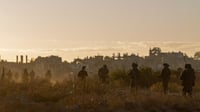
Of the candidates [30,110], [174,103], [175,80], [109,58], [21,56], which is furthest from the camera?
[109,58]

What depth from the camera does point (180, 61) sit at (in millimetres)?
163625

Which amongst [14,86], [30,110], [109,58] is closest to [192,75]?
[30,110]

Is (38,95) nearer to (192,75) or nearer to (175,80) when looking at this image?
(192,75)

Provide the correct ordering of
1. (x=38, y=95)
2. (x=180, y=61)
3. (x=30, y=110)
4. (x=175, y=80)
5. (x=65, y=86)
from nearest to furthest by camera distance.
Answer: (x=30, y=110)
(x=38, y=95)
(x=65, y=86)
(x=175, y=80)
(x=180, y=61)

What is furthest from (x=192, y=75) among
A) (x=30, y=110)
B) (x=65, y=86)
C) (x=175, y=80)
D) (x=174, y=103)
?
(x=175, y=80)

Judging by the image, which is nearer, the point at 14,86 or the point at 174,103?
the point at 174,103

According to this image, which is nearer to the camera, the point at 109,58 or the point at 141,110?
the point at 141,110

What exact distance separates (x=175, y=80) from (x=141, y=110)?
2780 cm

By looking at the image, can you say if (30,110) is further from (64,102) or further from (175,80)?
(175,80)

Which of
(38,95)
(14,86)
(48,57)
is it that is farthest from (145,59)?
(38,95)

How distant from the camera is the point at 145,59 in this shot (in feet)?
516

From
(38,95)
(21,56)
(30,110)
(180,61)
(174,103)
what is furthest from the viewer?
(180,61)

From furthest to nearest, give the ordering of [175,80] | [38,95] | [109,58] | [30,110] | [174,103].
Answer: [109,58], [175,80], [38,95], [174,103], [30,110]

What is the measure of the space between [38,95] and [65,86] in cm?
757
